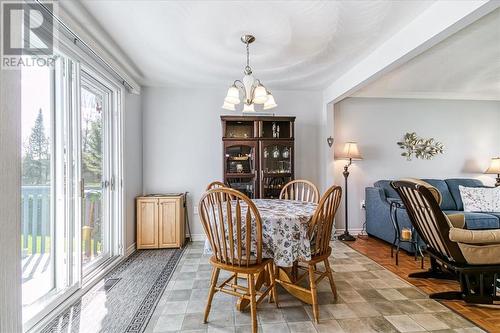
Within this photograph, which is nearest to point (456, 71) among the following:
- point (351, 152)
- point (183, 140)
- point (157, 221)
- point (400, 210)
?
point (351, 152)

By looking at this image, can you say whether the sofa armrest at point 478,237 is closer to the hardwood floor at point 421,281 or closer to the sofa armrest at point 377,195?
the hardwood floor at point 421,281

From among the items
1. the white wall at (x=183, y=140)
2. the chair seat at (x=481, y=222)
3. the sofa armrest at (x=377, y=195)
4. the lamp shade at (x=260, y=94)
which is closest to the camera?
the lamp shade at (x=260, y=94)

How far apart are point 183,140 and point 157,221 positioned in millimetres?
1318

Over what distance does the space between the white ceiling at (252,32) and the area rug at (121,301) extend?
244 cm

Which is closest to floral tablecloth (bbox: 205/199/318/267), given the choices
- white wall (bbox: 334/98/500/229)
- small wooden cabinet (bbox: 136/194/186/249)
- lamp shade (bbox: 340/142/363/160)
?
small wooden cabinet (bbox: 136/194/186/249)

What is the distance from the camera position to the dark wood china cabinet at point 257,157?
146 inches

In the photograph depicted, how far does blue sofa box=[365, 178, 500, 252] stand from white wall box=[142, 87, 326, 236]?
2.52 m

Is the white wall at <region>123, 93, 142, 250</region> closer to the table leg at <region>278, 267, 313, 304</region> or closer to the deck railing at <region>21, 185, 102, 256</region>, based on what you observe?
the deck railing at <region>21, 185, 102, 256</region>

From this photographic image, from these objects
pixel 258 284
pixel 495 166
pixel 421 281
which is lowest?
pixel 421 281

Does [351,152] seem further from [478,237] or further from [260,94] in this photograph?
[260,94]

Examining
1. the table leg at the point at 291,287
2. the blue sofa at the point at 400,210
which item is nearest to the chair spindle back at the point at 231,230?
the table leg at the point at 291,287

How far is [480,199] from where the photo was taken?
3.72 meters

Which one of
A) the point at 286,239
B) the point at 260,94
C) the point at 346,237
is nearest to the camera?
the point at 286,239

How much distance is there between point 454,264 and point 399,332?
2.82 feet
